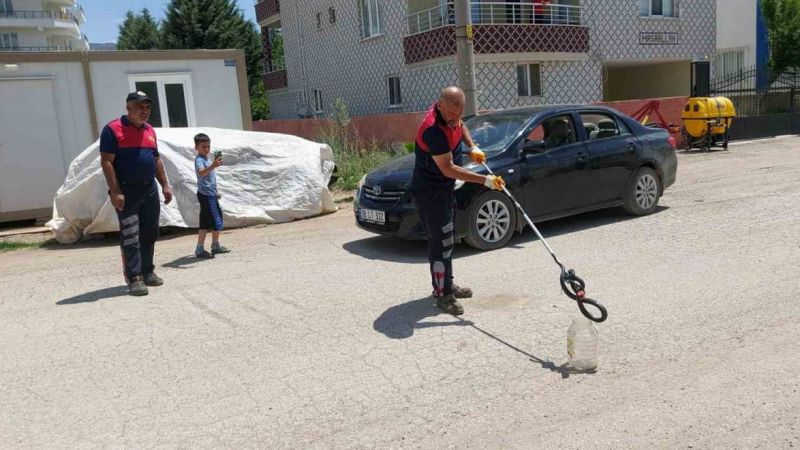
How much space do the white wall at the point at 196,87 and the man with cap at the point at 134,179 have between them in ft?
20.6

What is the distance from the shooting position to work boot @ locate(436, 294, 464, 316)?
5.22 meters

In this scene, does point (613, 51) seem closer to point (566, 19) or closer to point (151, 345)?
point (566, 19)

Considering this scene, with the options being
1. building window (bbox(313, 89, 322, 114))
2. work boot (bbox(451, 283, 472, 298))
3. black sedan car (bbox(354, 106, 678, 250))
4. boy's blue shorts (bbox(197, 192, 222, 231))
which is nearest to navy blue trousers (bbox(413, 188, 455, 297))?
work boot (bbox(451, 283, 472, 298))

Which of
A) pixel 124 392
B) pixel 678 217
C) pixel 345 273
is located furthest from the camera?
pixel 678 217

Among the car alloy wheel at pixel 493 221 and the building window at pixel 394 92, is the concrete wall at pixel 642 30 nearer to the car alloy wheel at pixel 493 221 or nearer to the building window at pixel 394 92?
the building window at pixel 394 92

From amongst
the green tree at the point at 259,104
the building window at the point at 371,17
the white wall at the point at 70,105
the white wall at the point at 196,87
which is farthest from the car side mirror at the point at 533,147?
the green tree at the point at 259,104

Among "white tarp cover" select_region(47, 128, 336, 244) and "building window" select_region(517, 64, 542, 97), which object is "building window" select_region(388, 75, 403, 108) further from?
"white tarp cover" select_region(47, 128, 336, 244)

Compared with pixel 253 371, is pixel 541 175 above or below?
above

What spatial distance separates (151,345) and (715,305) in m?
4.32

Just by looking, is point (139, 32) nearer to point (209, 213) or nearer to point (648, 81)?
point (648, 81)

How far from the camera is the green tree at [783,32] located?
24.3 metres

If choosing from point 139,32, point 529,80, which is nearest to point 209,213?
point 529,80

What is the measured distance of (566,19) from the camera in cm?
2141

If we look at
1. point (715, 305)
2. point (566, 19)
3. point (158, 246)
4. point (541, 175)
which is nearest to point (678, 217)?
point (541, 175)
